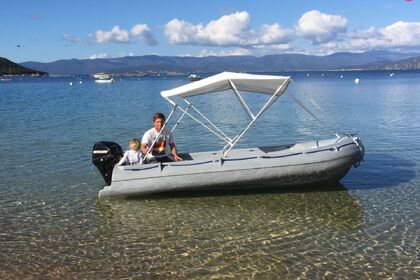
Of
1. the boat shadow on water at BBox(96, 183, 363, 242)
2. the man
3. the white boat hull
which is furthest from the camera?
the man

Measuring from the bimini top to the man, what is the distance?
2.58ft

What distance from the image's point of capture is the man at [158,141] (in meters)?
11.9

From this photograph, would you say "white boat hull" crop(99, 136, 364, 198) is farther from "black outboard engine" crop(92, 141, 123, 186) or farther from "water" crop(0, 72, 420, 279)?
"black outboard engine" crop(92, 141, 123, 186)

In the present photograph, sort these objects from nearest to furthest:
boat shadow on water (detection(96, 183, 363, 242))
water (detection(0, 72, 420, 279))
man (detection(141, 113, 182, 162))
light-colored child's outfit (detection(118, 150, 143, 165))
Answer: water (detection(0, 72, 420, 279)) < boat shadow on water (detection(96, 183, 363, 242)) < light-colored child's outfit (detection(118, 150, 143, 165)) < man (detection(141, 113, 182, 162))

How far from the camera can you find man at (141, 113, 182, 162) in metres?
11.9

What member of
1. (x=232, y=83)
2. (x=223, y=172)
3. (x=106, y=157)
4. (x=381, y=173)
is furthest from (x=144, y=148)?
(x=381, y=173)

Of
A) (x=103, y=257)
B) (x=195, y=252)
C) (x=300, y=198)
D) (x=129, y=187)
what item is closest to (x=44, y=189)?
(x=129, y=187)

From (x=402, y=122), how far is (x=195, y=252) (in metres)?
21.2

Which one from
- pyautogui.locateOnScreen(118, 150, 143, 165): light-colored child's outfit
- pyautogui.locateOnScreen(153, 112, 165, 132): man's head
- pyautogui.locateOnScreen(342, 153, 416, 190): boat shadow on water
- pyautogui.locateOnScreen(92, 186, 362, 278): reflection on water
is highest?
pyautogui.locateOnScreen(153, 112, 165, 132): man's head

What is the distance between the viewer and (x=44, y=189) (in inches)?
488

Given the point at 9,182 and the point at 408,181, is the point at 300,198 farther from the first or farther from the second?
the point at 9,182

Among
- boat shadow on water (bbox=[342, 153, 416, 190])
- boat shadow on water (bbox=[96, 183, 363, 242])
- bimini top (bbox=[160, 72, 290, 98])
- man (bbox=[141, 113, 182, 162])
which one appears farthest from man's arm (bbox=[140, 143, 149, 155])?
boat shadow on water (bbox=[342, 153, 416, 190])

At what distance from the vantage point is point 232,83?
11.9 m

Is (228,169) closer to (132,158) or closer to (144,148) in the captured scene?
(144,148)
